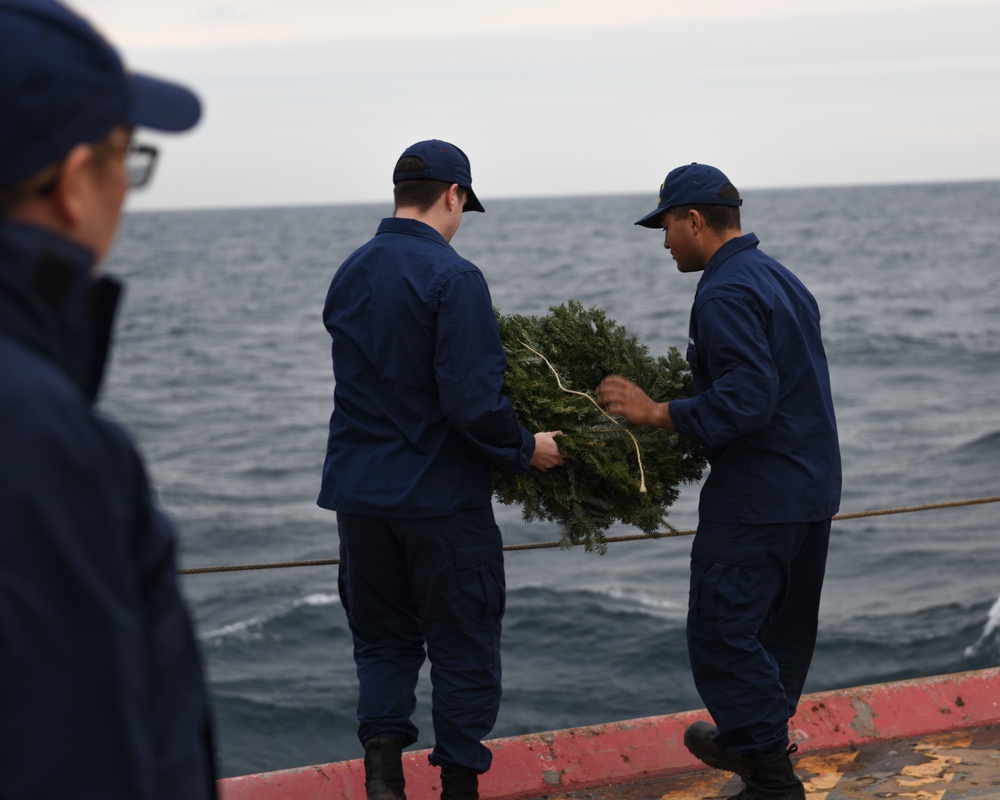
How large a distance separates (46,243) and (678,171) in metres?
2.93

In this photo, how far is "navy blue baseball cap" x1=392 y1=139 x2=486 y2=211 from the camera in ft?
13.0

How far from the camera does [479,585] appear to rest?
3.87 metres

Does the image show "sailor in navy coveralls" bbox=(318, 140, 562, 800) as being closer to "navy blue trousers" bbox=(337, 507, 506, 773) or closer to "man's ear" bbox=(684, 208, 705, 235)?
"navy blue trousers" bbox=(337, 507, 506, 773)

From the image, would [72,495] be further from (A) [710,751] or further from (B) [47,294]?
(A) [710,751]

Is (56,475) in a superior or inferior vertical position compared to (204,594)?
superior

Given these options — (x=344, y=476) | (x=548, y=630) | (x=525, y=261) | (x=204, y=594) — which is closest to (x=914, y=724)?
(x=344, y=476)

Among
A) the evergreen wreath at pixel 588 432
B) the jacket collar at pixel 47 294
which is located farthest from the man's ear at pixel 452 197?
the jacket collar at pixel 47 294

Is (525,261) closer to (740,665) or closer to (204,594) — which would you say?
(204,594)

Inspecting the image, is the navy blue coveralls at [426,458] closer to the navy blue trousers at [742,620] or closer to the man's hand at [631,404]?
the man's hand at [631,404]

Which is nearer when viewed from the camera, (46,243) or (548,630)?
(46,243)

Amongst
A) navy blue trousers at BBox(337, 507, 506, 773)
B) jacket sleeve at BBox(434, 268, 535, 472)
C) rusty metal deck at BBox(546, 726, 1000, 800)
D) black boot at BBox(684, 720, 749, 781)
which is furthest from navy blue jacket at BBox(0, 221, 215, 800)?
rusty metal deck at BBox(546, 726, 1000, 800)

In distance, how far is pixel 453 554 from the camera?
3.84 metres

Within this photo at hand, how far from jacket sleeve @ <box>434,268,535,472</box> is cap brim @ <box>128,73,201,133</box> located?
2.05 metres

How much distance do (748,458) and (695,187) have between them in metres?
0.94
